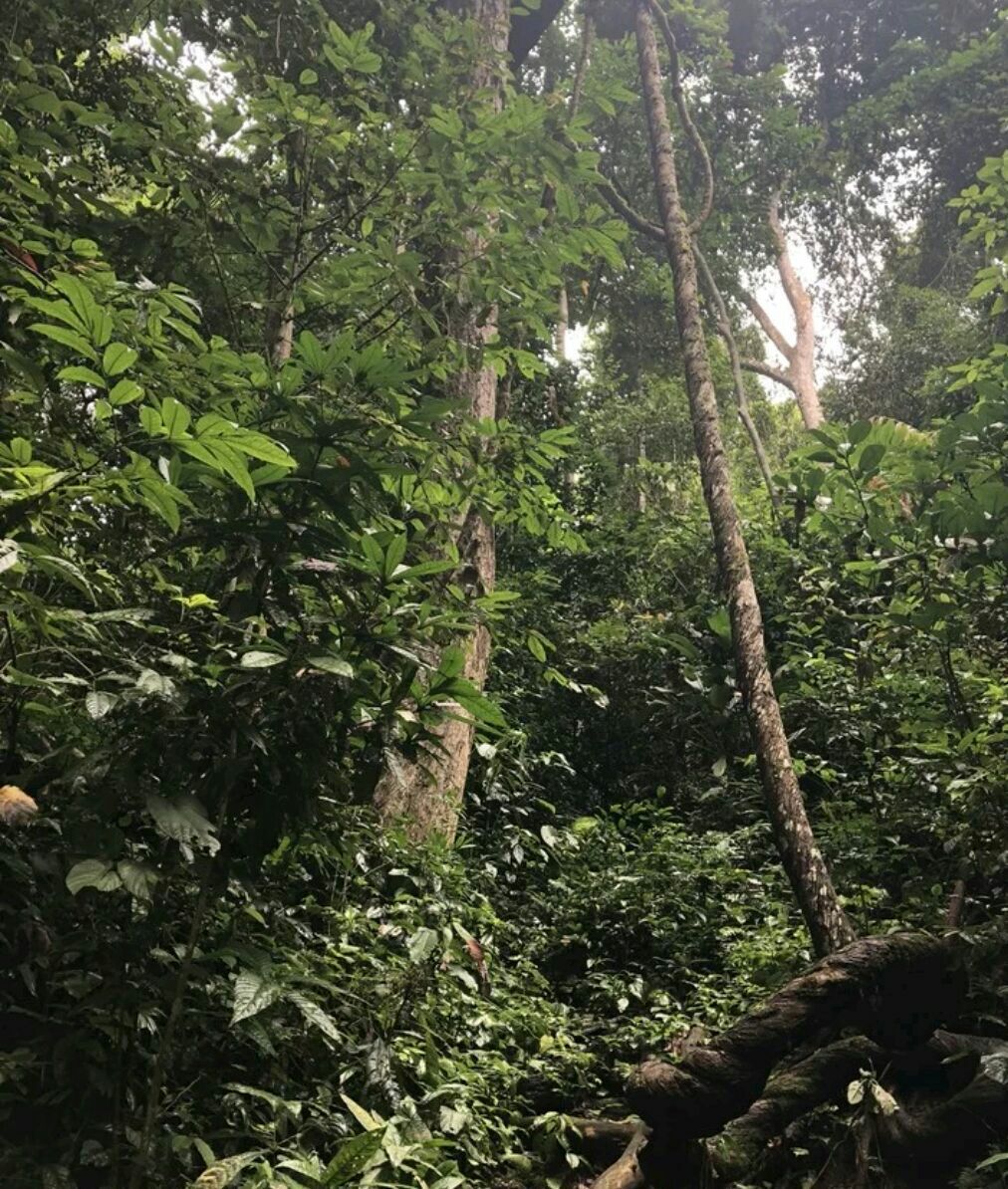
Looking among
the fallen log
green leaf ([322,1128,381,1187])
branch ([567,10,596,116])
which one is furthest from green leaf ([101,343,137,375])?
branch ([567,10,596,116])

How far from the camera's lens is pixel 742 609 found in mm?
4664

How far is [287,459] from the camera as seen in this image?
1986 mm

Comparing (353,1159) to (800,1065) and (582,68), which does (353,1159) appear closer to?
(800,1065)

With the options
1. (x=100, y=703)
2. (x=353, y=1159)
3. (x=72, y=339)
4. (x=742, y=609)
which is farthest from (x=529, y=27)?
(x=353, y=1159)

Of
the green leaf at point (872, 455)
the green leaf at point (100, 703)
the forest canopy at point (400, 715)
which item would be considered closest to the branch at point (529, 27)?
the forest canopy at point (400, 715)

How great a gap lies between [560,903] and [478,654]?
157 centimetres

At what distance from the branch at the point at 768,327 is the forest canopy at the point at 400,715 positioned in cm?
844

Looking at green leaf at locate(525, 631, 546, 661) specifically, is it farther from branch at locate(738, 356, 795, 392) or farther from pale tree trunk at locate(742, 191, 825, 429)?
branch at locate(738, 356, 795, 392)

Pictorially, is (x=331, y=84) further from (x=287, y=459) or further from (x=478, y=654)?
(x=287, y=459)

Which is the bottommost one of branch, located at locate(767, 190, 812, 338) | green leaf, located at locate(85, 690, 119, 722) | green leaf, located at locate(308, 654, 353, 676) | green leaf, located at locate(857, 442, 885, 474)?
green leaf, located at locate(85, 690, 119, 722)

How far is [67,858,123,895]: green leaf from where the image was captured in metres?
1.86

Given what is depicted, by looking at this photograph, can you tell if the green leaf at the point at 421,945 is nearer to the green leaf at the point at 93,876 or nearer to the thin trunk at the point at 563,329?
the green leaf at the point at 93,876

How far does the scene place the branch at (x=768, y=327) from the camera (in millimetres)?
15219

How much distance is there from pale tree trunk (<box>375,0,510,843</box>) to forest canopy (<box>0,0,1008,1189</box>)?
4 cm
